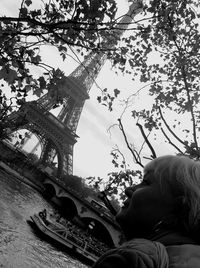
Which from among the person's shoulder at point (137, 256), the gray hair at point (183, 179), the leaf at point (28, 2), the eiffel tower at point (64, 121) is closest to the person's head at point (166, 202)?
the gray hair at point (183, 179)

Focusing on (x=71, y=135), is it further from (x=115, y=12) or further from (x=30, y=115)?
(x=115, y=12)

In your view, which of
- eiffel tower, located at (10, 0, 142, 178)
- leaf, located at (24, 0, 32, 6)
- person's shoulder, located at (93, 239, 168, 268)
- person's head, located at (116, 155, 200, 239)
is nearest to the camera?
person's shoulder, located at (93, 239, 168, 268)

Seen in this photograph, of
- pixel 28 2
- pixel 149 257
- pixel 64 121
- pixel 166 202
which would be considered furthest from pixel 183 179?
pixel 64 121

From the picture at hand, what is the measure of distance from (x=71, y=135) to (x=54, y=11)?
5456cm

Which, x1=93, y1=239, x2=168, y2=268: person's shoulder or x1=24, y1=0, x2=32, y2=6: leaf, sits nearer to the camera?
x1=93, y1=239, x2=168, y2=268: person's shoulder

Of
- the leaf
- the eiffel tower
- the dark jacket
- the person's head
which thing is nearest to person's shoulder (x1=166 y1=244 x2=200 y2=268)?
the dark jacket

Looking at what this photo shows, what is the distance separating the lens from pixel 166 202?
5.15 ft

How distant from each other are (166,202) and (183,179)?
16 cm

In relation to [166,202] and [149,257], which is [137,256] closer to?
[149,257]

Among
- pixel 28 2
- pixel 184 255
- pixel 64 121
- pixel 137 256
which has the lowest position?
pixel 137 256

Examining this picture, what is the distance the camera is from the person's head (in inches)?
59.5

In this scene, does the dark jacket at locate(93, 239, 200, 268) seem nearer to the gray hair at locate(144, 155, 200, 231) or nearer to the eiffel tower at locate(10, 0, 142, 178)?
the gray hair at locate(144, 155, 200, 231)

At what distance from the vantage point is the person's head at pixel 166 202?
1512 millimetres

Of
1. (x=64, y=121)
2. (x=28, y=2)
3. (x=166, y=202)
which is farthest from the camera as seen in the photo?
(x=64, y=121)
